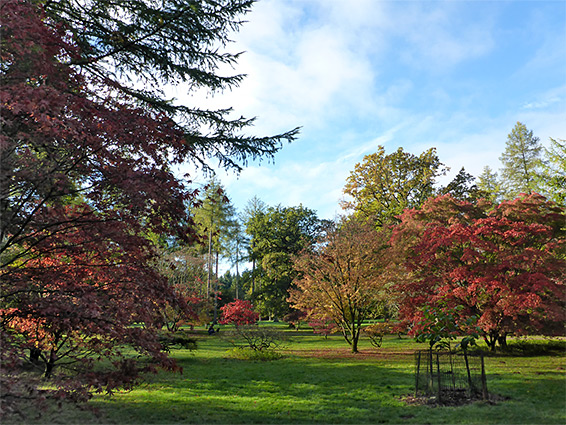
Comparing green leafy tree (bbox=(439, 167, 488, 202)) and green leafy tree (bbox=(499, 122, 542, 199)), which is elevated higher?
A: green leafy tree (bbox=(499, 122, 542, 199))

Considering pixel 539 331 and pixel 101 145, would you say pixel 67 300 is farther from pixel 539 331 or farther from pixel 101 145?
pixel 539 331

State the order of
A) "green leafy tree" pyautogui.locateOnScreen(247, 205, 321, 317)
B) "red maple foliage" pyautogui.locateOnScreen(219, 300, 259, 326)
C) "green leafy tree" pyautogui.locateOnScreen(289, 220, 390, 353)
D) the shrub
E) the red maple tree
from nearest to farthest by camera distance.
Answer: the red maple tree, the shrub, "green leafy tree" pyautogui.locateOnScreen(289, 220, 390, 353), "red maple foliage" pyautogui.locateOnScreen(219, 300, 259, 326), "green leafy tree" pyautogui.locateOnScreen(247, 205, 321, 317)

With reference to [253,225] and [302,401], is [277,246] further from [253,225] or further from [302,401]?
[302,401]

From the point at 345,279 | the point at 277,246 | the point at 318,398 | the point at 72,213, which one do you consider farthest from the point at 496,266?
the point at 277,246

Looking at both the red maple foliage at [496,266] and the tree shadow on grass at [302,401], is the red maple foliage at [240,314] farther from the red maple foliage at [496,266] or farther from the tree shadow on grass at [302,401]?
the red maple foliage at [496,266]

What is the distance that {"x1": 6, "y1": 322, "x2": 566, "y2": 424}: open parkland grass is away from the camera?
570 centimetres

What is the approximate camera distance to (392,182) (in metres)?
23.6

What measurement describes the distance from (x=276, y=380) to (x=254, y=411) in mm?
2730

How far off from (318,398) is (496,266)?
655cm

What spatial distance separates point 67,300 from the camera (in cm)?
421

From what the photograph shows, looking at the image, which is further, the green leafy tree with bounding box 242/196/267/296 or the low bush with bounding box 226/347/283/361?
the green leafy tree with bounding box 242/196/267/296

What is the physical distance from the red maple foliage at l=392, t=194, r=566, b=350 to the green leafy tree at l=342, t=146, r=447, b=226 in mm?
10622

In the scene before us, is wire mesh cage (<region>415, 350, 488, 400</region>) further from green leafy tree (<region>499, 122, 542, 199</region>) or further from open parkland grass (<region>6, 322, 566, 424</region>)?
green leafy tree (<region>499, 122, 542, 199</region>)

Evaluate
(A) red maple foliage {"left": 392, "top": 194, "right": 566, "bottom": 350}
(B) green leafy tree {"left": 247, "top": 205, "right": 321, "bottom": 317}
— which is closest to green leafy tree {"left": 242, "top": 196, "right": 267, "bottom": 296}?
(B) green leafy tree {"left": 247, "top": 205, "right": 321, "bottom": 317}
